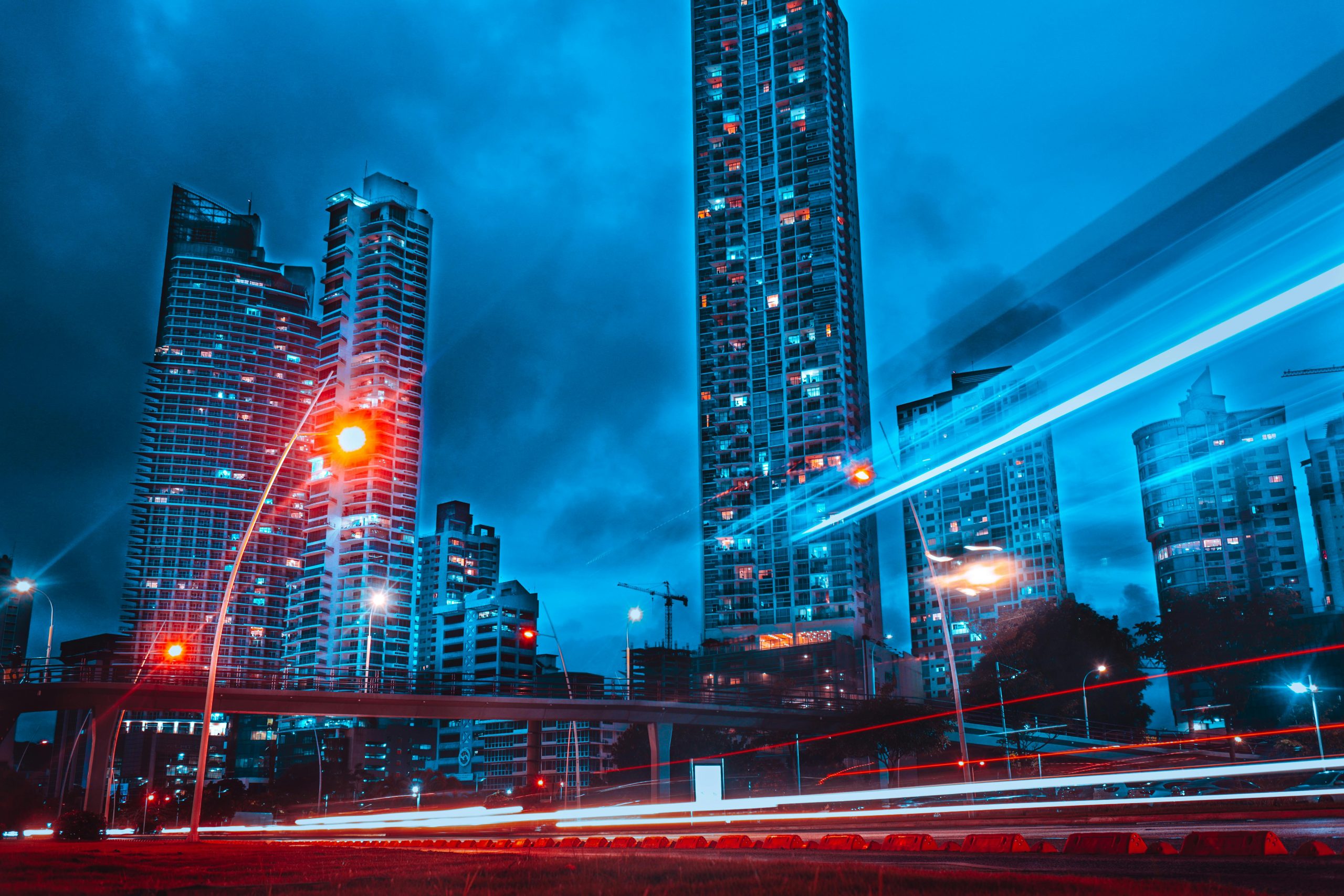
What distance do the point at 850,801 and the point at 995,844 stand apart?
52361mm

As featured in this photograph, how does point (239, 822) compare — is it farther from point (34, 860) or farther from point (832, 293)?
point (832, 293)

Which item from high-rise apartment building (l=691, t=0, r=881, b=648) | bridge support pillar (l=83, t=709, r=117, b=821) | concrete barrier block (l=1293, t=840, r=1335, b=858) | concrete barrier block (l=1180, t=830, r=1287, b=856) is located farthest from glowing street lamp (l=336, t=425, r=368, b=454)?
high-rise apartment building (l=691, t=0, r=881, b=648)

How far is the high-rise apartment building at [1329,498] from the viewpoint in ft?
567

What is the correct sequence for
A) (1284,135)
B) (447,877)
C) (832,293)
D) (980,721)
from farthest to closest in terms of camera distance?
(1284,135) → (832,293) → (980,721) → (447,877)

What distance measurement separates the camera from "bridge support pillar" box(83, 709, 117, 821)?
49469 millimetres

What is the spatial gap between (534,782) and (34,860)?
201ft

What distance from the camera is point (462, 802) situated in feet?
316

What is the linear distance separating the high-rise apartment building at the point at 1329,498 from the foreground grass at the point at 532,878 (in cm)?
18857

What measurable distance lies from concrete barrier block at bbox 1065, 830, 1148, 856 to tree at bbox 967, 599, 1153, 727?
88.3m

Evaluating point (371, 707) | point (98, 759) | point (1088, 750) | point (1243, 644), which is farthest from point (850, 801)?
point (1243, 644)

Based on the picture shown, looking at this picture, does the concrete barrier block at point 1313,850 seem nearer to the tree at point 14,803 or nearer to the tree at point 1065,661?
the tree at point 14,803

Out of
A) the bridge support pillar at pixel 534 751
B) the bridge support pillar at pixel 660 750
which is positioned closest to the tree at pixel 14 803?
the bridge support pillar at pixel 534 751

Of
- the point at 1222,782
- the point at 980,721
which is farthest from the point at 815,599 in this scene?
the point at 1222,782

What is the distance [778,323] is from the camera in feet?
544
